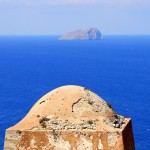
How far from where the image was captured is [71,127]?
841 cm

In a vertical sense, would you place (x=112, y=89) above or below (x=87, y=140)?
above

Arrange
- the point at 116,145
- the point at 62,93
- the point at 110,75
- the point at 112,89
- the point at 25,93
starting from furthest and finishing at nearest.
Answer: the point at 110,75 < the point at 112,89 < the point at 25,93 < the point at 62,93 < the point at 116,145

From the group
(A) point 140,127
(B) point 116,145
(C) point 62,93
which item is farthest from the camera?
(A) point 140,127

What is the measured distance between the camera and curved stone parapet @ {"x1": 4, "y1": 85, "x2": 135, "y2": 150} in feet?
27.1

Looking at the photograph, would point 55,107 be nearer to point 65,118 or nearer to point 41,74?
point 65,118

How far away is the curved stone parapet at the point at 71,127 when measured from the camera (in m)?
8.27

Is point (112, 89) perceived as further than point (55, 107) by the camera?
Yes

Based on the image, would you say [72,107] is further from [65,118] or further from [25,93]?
A: [25,93]

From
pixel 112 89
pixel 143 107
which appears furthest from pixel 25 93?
pixel 143 107

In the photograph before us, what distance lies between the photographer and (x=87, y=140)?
327 inches

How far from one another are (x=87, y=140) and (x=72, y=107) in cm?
66

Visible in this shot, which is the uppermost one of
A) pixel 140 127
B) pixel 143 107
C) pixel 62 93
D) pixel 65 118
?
pixel 143 107

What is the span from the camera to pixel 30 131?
8.55 metres

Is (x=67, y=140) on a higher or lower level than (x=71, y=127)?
lower
